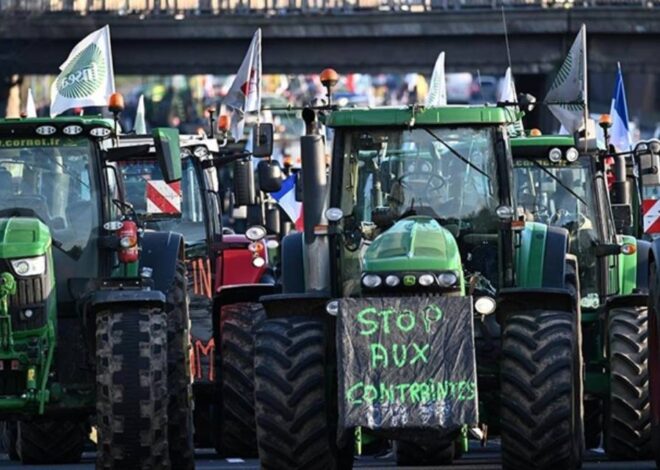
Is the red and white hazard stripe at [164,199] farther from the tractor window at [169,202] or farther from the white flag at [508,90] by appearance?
the white flag at [508,90]

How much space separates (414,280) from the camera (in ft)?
47.8

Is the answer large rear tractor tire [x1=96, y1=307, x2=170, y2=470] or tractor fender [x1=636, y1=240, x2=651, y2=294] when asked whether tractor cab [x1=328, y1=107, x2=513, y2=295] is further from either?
tractor fender [x1=636, y1=240, x2=651, y2=294]

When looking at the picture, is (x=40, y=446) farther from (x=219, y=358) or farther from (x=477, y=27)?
(x=477, y=27)

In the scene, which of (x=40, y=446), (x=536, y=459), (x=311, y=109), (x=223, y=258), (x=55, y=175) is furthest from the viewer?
(x=223, y=258)

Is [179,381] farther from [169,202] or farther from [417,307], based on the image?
[169,202]

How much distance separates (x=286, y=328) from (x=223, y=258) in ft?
29.4

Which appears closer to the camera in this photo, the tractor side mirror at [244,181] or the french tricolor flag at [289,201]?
the tractor side mirror at [244,181]

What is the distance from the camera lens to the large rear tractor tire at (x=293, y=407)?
14836 mm

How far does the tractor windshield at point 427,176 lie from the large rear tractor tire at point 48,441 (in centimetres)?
396

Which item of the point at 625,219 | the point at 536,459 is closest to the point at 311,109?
the point at 536,459

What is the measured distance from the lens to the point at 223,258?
78.8 feet

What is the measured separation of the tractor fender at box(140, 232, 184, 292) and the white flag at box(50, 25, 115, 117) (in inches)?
282

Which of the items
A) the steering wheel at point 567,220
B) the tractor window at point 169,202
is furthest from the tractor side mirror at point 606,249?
the tractor window at point 169,202

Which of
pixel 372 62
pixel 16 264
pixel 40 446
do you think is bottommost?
pixel 40 446
